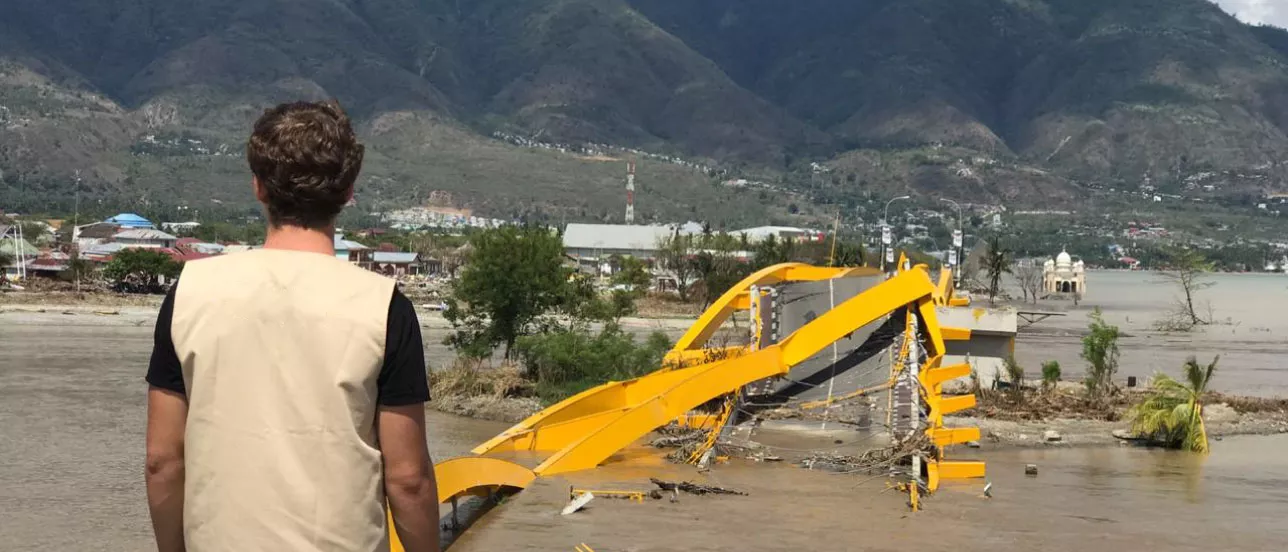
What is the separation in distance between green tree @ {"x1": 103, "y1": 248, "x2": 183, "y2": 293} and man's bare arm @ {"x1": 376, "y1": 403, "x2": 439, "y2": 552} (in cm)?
8603

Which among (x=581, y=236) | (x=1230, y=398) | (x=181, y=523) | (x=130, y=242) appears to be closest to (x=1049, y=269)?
(x=581, y=236)

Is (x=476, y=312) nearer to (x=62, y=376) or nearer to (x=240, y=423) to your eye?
(x=62, y=376)

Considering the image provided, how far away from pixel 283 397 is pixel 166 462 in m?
0.35

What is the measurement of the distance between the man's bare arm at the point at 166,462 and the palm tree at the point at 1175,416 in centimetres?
2597

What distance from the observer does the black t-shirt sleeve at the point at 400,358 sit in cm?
321

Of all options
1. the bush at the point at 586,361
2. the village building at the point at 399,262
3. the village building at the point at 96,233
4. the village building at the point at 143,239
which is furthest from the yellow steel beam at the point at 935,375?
the village building at the point at 96,233

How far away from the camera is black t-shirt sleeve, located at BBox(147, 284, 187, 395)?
10.8 feet

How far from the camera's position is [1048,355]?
183ft

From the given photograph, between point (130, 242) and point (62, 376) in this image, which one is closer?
point (62, 376)

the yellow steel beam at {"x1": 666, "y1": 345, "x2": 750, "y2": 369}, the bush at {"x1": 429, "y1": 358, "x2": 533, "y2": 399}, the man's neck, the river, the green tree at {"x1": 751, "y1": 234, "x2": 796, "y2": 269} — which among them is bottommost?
Answer: the river

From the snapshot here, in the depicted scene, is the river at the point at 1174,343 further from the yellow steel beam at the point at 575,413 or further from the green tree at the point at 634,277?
the yellow steel beam at the point at 575,413

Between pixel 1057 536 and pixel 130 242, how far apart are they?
111 meters

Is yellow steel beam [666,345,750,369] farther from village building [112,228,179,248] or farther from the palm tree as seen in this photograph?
village building [112,228,179,248]

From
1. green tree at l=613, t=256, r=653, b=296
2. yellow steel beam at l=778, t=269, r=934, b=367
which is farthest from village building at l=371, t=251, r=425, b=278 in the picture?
yellow steel beam at l=778, t=269, r=934, b=367
